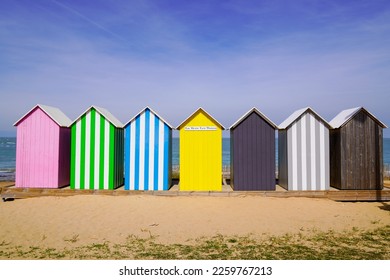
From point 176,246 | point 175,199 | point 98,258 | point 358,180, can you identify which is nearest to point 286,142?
point 358,180

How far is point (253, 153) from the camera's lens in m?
13.2

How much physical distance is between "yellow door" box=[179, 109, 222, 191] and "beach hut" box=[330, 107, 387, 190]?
15.9 ft

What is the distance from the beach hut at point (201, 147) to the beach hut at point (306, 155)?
9.12 feet

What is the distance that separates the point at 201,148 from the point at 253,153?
202 cm

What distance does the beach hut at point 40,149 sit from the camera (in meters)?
13.4

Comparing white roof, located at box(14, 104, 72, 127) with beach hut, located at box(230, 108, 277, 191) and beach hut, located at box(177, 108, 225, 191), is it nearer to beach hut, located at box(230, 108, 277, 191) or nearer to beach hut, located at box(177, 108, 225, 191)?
beach hut, located at box(177, 108, 225, 191)

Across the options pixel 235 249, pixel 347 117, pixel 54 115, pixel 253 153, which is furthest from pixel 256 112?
pixel 54 115

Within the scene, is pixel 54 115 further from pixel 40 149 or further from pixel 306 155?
pixel 306 155

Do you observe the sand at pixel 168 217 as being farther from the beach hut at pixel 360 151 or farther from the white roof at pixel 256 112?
the white roof at pixel 256 112

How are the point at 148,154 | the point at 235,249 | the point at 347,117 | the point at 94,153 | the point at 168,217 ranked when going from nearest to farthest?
the point at 235,249
the point at 168,217
the point at 148,154
the point at 94,153
the point at 347,117

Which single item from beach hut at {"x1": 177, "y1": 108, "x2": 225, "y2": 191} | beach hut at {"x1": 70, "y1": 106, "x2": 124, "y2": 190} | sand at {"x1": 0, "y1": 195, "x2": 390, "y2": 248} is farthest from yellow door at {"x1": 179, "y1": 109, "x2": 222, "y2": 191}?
beach hut at {"x1": 70, "y1": 106, "x2": 124, "y2": 190}

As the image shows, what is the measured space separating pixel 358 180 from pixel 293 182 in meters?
2.57

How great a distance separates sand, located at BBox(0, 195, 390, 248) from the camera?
8.94 m
